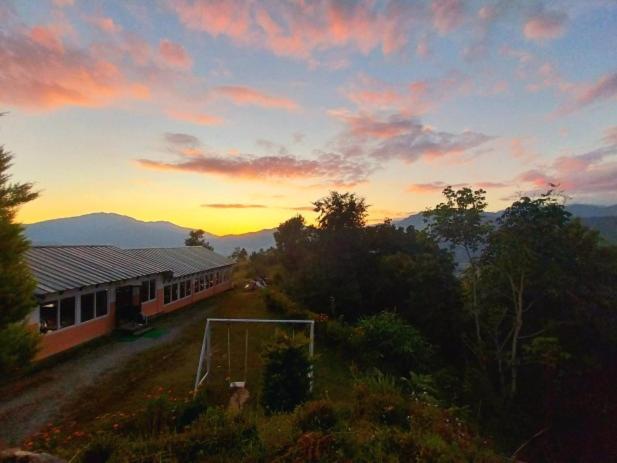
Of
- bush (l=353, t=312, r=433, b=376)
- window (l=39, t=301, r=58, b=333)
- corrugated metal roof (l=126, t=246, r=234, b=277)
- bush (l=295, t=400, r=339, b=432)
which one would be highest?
corrugated metal roof (l=126, t=246, r=234, b=277)

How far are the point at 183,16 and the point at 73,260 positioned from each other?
1547 cm

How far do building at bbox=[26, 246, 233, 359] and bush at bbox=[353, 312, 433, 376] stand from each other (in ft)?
45.6

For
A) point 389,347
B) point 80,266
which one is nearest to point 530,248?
point 389,347

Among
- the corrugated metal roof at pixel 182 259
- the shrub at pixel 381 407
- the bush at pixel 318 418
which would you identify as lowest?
the shrub at pixel 381 407

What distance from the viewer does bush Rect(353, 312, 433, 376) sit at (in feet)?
63.0

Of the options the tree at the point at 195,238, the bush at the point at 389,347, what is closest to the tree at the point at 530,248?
the bush at the point at 389,347

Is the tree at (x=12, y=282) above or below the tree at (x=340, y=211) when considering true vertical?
below

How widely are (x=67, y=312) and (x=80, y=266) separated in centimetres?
337

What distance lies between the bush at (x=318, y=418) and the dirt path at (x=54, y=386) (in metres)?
7.92

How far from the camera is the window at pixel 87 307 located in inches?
761

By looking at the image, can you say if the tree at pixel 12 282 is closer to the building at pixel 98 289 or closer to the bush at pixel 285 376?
the building at pixel 98 289

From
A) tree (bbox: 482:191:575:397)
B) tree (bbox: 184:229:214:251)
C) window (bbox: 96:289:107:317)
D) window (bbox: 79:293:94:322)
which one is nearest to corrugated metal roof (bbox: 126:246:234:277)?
window (bbox: 96:289:107:317)

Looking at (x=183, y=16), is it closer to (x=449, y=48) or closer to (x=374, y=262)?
(x=449, y=48)

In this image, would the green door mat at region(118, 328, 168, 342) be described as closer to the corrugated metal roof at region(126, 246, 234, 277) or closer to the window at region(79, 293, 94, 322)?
the window at region(79, 293, 94, 322)
